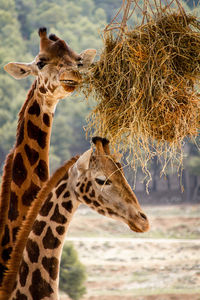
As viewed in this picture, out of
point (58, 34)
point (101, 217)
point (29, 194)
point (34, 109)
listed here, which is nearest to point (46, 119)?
point (34, 109)

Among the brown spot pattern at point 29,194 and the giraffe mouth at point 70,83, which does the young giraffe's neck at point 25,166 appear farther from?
the giraffe mouth at point 70,83

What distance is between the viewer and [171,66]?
1225 mm

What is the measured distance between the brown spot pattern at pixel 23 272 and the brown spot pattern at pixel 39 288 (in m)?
0.03

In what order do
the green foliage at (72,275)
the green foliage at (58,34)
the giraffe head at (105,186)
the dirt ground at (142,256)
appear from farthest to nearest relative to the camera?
1. the green foliage at (58,34)
2. the dirt ground at (142,256)
3. the green foliage at (72,275)
4. the giraffe head at (105,186)

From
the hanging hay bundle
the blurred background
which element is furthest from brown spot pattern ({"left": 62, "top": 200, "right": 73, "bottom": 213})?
the blurred background

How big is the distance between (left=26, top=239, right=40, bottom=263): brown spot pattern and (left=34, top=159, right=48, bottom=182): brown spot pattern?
1.30 feet

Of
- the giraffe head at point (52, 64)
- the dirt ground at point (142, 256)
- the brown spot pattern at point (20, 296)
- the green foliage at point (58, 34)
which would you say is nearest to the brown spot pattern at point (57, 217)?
the brown spot pattern at point (20, 296)

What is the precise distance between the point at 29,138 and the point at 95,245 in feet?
22.4

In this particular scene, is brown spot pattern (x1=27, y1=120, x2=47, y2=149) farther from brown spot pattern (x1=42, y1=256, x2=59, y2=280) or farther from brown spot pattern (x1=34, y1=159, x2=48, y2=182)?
brown spot pattern (x1=42, y1=256, x2=59, y2=280)

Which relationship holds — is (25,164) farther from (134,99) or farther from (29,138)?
(134,99)

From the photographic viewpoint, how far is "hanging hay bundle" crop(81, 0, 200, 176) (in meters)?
1.20

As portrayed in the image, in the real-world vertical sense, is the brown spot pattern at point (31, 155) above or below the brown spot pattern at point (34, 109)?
below

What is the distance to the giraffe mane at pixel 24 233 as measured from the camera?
122cm

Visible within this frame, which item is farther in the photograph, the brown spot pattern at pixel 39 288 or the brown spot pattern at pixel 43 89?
the brown spot pattern at pixel 43 89
